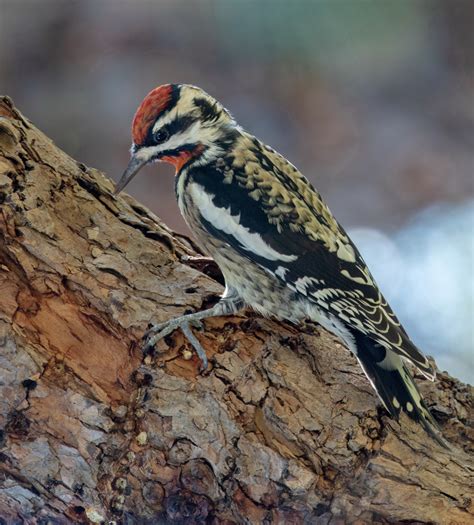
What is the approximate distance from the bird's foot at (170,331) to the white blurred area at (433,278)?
44.6 inches

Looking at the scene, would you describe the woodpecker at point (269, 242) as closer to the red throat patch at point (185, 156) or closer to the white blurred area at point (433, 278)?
the red throat patch at point (185, 156)

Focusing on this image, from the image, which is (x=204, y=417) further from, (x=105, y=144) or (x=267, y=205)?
(x=105, y=144)

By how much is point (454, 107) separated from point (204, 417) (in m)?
1.95

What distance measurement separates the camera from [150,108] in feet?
4.45

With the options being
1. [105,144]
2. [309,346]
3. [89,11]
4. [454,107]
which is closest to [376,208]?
[454,107]

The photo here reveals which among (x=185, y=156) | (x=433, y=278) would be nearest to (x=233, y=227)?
(x=185, y=156)

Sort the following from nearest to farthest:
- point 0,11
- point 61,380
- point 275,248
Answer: point 61,380
point 275,248
point 0,11

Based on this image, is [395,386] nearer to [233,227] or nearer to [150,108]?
[233,227]

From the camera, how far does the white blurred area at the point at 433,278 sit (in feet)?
7.45

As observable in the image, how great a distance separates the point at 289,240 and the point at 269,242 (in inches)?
1.5

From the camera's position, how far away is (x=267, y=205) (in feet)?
4.44

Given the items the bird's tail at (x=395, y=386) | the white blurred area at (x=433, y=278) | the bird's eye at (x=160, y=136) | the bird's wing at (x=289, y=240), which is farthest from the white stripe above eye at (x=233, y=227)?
the white blurred area at (x=433, y=278)

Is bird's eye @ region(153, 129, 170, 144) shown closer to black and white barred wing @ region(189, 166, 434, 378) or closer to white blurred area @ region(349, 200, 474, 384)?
black and white barred wing @ region(189, 166, 434, 378)

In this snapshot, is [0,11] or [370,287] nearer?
[370,287]
